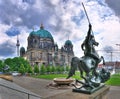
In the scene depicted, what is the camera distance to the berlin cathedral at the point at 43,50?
92938 millimetres

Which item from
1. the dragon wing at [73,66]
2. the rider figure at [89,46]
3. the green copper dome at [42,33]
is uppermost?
the green copper dome at [42,33]

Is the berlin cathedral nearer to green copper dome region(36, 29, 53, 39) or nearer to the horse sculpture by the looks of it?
green copper dome region(36, 29, 53, 39)

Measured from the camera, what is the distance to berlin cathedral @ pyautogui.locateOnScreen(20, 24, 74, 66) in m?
92.9

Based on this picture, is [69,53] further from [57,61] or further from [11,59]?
[11,59]

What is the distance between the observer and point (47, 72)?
6906 cm

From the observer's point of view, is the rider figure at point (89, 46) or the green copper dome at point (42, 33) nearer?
the rider figure at point (89, 46)

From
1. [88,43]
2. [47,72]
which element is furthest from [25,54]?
[88,43]

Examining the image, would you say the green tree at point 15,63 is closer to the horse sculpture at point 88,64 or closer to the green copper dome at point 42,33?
the green copper dome at point 42,33

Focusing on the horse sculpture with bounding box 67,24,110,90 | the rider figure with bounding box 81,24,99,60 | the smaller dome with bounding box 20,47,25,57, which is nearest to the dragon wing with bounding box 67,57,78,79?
the horse sculpture with bounding box 67,24,110,90

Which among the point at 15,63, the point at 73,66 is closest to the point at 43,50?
the point at 15,63

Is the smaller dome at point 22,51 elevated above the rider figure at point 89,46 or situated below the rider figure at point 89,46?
above

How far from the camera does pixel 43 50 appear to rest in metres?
94.2

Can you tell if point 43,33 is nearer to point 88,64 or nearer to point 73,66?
point 88,64

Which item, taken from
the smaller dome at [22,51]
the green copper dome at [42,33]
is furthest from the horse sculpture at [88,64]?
the smaller dome at [22,51]
